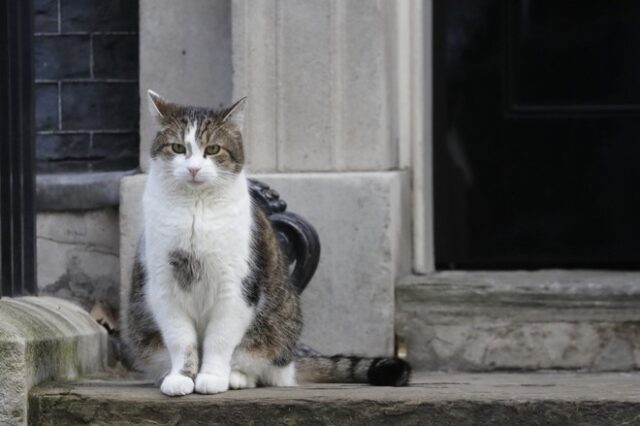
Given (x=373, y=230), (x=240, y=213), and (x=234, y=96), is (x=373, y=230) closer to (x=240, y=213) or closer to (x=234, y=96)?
(x=234, y=96)

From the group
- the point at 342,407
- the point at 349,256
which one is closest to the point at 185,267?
the point at 342,407

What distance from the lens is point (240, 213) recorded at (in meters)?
3.66

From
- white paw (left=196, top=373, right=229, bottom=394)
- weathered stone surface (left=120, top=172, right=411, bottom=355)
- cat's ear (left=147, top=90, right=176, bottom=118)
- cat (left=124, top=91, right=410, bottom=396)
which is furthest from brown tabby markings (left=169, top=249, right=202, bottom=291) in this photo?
weathered stone surface (left=120, top=172, right=411, bottom=355)

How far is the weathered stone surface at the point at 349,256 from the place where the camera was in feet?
14.9

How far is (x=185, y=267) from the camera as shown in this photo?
3592 mm

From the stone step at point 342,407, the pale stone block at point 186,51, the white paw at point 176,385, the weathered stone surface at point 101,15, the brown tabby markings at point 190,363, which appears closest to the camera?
the stone step at point 342,407

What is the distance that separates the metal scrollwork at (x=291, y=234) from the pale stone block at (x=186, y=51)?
0.56 m

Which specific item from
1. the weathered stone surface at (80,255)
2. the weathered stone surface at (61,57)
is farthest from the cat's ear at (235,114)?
the weathered stone surface at (61,57)

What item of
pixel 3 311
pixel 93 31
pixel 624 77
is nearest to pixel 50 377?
pixel 3 311

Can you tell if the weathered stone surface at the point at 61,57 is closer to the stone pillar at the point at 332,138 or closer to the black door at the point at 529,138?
the stone pillar at the point at 332,138

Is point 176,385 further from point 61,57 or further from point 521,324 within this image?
point 61,57

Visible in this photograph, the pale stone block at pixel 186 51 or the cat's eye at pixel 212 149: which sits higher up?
the pale stone block at pixel 186 51

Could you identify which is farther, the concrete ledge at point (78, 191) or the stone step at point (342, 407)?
the concrete ledge at point (78, 191)

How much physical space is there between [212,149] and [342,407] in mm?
783
